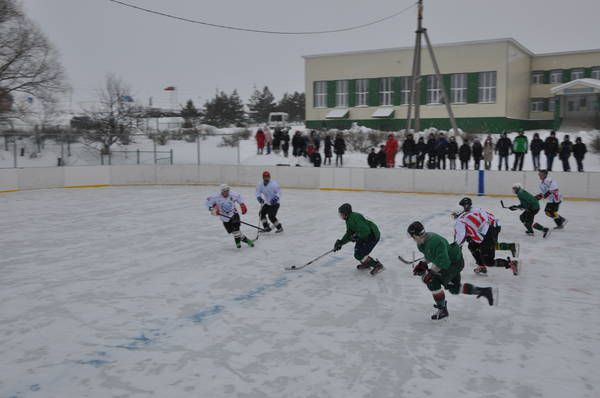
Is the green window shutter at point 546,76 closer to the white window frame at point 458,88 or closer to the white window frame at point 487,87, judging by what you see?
the white window frame at point 487,87

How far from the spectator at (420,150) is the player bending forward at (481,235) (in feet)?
37.2

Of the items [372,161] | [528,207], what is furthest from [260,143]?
[528,207]

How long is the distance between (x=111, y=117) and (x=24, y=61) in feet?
22.9

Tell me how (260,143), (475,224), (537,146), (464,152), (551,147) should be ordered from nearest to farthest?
(475,224) < (551,147) < (537,146) < (464,152) < (260,143)

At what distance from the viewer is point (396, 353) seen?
15.7ft

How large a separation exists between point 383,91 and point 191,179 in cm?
1922

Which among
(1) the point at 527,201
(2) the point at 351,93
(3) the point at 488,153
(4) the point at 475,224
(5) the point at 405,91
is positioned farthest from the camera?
(2) the point at 351,93

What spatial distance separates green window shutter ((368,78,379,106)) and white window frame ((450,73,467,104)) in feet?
16.1

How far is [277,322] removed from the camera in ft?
18.5

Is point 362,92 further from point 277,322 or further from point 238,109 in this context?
point 277,322

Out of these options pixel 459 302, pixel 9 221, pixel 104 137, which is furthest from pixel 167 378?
pixel 104 137

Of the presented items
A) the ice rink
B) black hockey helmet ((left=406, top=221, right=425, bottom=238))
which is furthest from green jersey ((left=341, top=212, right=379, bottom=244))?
black hockey helmet ((left=406, top=221, right=425, bottom=238))

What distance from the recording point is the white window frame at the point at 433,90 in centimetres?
3596

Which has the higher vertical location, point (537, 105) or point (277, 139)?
point (537, 105)
